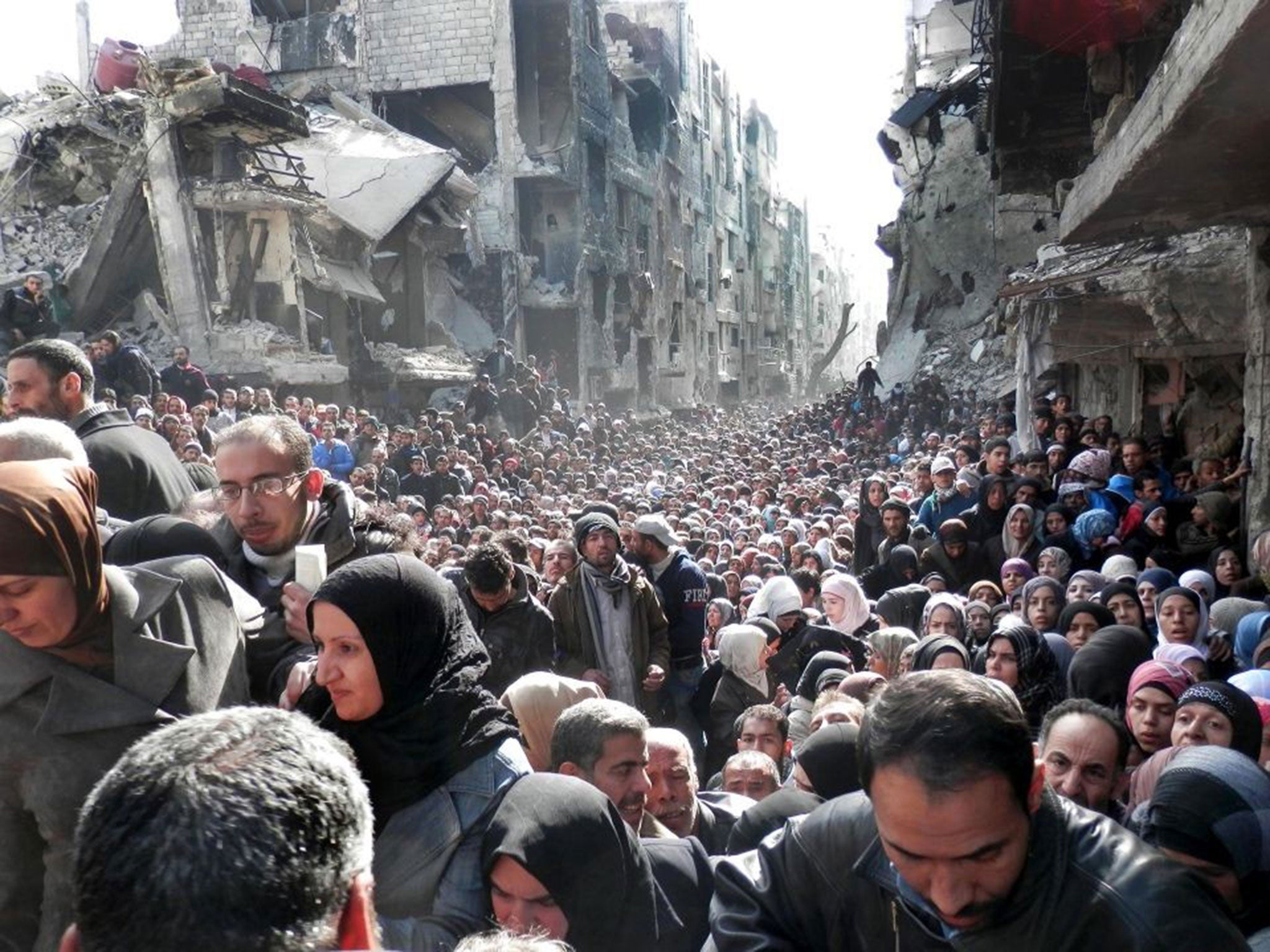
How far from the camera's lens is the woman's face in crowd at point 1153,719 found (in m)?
3.75

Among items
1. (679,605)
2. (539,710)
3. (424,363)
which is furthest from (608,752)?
(424,363)

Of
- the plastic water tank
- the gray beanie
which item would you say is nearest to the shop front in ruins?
the gray beanie

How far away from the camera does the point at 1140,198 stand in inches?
239

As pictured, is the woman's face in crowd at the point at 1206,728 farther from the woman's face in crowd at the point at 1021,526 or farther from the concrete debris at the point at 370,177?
the concrete debris at the point at 370,177

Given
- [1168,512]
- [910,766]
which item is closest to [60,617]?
[910,766]

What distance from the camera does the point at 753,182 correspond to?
61.3 metres

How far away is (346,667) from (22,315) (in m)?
15.2

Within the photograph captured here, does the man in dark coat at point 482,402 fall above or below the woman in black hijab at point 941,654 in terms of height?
above

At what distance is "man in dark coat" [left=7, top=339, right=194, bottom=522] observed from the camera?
10.5ft

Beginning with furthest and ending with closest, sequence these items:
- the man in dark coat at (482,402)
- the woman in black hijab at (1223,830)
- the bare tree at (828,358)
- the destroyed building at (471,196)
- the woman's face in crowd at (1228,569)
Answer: the bare tree at (828,358), the man in dark coat at (482,402), the destroyed building at (471,196), the woman's face in crowd at (1228,569), the woman in black hijab at (1223,830)

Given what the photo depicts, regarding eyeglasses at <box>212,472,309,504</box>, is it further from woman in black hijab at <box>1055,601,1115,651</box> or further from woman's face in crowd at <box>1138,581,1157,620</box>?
woman's face in crowd at <box>1138,581,1157,620</box>

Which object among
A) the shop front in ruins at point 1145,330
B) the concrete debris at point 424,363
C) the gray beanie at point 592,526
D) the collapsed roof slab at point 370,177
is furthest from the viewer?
the collapsed roof slab at point 370,177

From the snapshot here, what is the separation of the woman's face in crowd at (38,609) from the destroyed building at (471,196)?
57.1 ft

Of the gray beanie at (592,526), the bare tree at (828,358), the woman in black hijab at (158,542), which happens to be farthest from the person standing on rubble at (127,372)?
the bare tree at (828,358)
